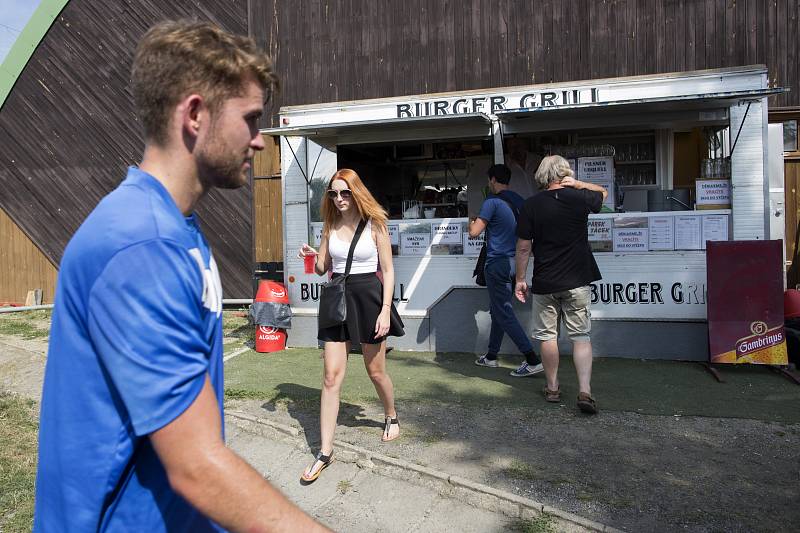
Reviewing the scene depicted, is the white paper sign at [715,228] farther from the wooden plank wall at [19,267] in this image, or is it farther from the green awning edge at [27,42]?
the green awning edge at [27,42]

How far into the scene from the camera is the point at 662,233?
24.2 feet

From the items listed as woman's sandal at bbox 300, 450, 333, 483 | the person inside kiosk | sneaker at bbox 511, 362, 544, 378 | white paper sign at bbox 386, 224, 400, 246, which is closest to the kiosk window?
the person inside kiosk

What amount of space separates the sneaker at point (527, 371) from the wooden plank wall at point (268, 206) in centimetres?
588

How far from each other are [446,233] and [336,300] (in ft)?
11.9

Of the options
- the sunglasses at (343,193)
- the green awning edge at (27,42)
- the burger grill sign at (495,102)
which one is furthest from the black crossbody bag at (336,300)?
the green awning edge at (27,42)

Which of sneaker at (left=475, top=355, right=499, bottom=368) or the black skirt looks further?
sneaker at (left=475, top=355, right=499, bottom=368)

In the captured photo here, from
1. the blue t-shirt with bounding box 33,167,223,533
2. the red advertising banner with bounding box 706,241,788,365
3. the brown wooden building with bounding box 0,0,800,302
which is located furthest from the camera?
the brown wooden building with bounding box 0,0,800,302

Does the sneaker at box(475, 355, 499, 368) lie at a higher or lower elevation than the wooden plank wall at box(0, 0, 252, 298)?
lower

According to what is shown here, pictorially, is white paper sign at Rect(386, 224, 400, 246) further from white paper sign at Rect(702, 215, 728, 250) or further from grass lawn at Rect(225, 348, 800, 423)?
white paper sign at Rect(702, 215, 728, 250)

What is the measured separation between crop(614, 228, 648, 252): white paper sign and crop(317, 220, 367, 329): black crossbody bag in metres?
3.87

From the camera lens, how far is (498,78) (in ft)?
33.2

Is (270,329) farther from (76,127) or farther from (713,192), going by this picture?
(76,127)

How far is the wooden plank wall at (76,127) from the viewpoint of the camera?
12.8 m

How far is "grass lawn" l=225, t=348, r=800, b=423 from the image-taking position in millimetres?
5664
